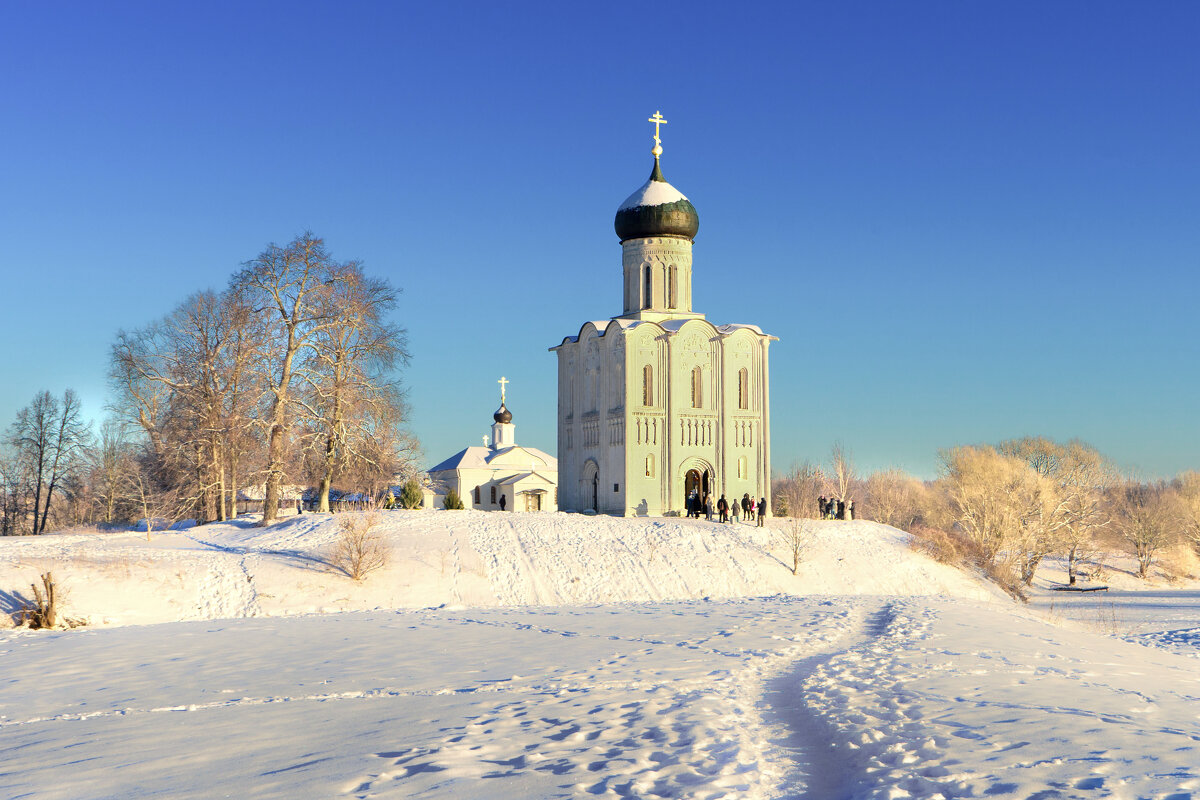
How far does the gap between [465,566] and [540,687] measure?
13.3 meters

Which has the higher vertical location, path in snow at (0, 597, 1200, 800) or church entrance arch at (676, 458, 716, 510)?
church entrance arch at (676, 458, 716, 510)

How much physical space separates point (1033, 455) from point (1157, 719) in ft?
168

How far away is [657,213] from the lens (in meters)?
36.0

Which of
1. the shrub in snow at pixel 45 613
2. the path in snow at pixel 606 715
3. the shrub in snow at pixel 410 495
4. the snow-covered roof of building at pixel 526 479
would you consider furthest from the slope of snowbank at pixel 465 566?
the snow-covered roof of building at pixel 526 479

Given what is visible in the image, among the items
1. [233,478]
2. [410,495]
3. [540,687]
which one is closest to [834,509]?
[410,495]

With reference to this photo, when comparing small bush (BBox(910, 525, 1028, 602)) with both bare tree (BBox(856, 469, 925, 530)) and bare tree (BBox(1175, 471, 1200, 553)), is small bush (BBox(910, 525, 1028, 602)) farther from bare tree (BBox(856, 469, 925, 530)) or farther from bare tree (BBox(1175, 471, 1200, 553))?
bare tree (BBox(1175, 471, 1200, 553))

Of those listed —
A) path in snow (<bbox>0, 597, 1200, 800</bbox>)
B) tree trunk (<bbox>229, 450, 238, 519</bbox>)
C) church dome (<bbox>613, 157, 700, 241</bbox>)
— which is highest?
church dome (<bbox>613, 157, 700, 241</bbox>)

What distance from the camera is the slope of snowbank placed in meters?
20.7

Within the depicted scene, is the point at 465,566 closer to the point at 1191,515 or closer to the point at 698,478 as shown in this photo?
the point at 698,478

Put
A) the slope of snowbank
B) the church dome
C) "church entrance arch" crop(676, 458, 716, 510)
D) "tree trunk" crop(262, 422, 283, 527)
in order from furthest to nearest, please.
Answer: the church dome
"church entrance arch" crop(676, 458, 716, 510)
"tree trunk" crop(262, 422, 283, 527)
the slope of snowbank

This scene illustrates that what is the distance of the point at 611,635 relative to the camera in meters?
16.3

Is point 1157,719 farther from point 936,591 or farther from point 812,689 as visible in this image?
point 936,591

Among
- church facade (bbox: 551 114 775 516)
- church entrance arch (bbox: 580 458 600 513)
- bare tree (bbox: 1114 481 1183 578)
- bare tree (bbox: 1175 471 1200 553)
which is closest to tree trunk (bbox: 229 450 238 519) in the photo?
church facade (bbox: 551 114 775 516)

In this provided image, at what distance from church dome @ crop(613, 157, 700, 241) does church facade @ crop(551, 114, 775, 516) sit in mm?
35
